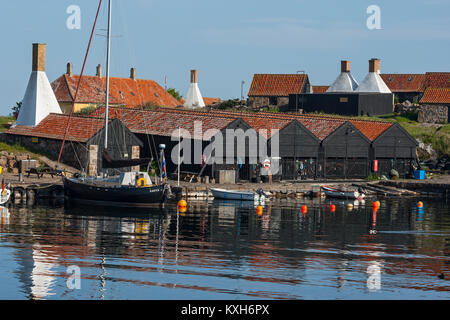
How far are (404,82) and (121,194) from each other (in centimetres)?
6140

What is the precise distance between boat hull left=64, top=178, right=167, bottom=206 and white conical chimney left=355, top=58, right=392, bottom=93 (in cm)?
4926

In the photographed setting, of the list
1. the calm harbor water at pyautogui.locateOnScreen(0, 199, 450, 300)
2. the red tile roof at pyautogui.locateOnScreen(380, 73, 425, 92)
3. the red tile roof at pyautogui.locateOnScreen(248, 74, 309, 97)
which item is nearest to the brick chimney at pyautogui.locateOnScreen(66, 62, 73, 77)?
the red tile roof at pyautogui.locateOnScreen(248, 74, 309, 97)

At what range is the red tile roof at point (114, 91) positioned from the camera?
9156cm

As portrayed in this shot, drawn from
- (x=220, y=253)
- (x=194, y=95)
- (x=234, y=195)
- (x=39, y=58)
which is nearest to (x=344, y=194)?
(x=234, y=195)

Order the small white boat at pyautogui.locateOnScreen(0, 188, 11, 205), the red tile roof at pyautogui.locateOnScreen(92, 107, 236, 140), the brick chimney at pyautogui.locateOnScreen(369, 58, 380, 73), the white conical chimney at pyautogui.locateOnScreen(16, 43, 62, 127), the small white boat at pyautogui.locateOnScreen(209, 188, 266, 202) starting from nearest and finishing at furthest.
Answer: the small white boat at pyautogui.locateOnScreen(0, 188, 11, 205) → the small white boat at pyautogui.locateOnScreen(209, 188, 266, 202) → the red tile roof at pyautogui.locateOnScreen(92, 107, 236, 140) → the white conical chimney at pyautogui.locateOnScreen(16, 43, 62, 127) → the brick chimney at pyautogui.locateOnScreen(369, 58, 380, 73)

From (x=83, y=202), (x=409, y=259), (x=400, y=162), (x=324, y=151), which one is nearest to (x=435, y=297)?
(x=409, y=259)

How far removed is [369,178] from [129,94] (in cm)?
3938

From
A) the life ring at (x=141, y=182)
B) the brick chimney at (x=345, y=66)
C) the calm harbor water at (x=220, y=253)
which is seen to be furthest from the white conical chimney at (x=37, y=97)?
the brick chimney at (x=345, y=66)

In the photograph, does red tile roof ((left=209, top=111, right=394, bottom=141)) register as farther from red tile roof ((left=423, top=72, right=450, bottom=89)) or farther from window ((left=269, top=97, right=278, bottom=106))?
red tile roof ((left=423, top=72, right=450, bottom=89))

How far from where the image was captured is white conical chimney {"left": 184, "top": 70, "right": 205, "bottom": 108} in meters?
109

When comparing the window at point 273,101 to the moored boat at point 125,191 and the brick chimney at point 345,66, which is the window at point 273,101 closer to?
the brick chimney at point 345,66

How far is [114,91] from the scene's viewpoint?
3868 inches

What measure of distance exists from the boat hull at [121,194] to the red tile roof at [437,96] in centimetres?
4831
